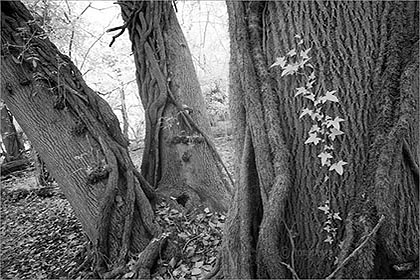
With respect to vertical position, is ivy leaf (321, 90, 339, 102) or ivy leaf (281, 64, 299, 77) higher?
ivy leaf (281, 64, 299, 77)

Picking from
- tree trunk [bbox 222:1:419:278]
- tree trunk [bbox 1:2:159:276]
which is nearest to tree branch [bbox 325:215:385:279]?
tree trunk [bbox 222:1:419:278]

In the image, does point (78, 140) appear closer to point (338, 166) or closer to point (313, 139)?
point (313, 139)

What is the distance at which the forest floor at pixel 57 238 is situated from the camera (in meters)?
3.51

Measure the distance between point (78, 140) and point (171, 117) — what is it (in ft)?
3.72

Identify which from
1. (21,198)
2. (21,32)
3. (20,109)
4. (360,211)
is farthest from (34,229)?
(360,211)

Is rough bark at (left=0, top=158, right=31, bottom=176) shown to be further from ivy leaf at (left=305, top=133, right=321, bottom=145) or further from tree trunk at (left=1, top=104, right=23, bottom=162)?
ivy leaf at (left=305, top=133, right=321, bottom=145)

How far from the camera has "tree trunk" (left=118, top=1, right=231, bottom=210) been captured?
4.37 m

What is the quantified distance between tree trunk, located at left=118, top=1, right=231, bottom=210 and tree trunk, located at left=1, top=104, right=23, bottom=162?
6085mm

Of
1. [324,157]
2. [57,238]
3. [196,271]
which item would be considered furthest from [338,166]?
[57,238]

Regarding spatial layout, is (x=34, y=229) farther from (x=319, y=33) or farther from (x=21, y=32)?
(x=319, y=33)

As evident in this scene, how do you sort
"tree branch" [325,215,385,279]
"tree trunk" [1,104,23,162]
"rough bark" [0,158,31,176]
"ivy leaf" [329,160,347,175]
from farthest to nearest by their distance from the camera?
"tree trunk" [1,104,23,162] < "rough bark" [0,158,31,176] < "ivy leaf" [329,160,347,175] < "tree branch" [325,215,385,279]

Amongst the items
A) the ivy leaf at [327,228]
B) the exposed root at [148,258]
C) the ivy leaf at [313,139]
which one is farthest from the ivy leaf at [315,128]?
the exposed root at [148,258]

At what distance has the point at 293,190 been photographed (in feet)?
7.17

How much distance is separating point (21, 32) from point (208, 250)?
9.28 feet
